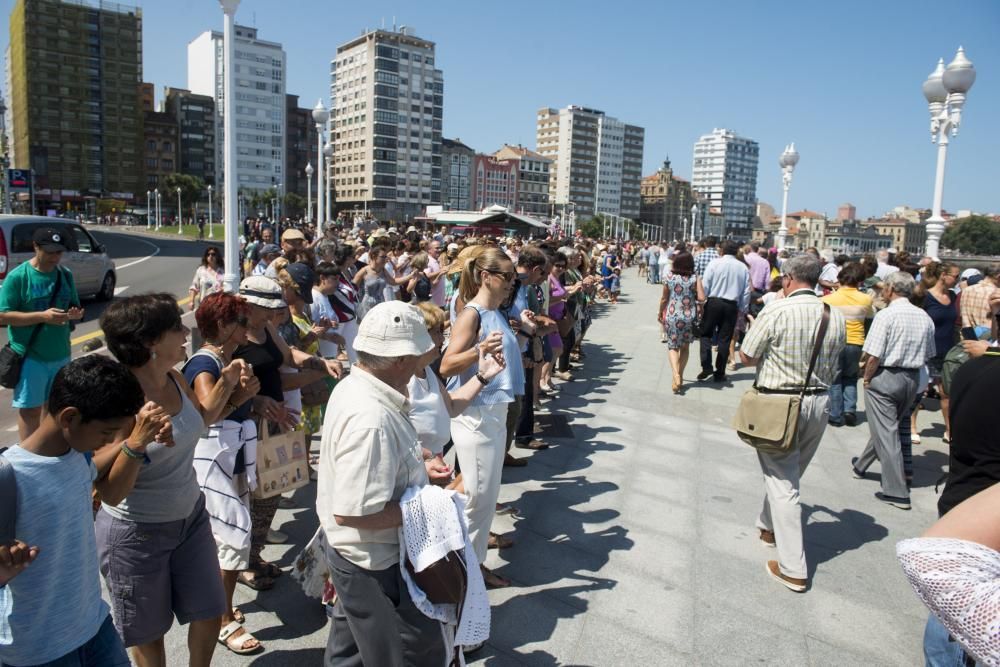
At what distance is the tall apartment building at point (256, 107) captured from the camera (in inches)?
4424

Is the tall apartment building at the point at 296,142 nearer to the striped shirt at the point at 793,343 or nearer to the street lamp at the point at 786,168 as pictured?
the street lamp at the point at 786,168

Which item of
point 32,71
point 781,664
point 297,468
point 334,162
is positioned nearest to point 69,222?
point 297,468

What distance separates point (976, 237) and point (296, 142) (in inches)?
4638

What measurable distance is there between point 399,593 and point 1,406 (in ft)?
23.0

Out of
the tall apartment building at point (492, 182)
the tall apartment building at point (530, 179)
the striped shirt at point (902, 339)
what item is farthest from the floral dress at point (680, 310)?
the tall apartment building at point (530, 179)

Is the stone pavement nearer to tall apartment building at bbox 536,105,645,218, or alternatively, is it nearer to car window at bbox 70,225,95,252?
car window at bbox 70,225,95,252

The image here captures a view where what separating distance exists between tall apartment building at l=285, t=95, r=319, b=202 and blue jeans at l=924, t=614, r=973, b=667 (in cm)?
12585

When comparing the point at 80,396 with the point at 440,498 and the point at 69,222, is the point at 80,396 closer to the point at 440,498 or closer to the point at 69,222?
the point at 440,498

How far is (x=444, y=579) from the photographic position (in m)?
2.25

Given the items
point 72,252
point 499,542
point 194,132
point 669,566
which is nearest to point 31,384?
point 499,542

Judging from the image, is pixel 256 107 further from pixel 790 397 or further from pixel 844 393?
pixel 790 397

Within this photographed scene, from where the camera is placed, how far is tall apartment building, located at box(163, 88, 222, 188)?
365 feet

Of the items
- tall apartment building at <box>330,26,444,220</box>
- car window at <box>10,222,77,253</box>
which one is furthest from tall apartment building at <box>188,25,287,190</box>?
car window at <box>10,222,77,253</box>

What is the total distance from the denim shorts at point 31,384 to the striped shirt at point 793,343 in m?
5.05
